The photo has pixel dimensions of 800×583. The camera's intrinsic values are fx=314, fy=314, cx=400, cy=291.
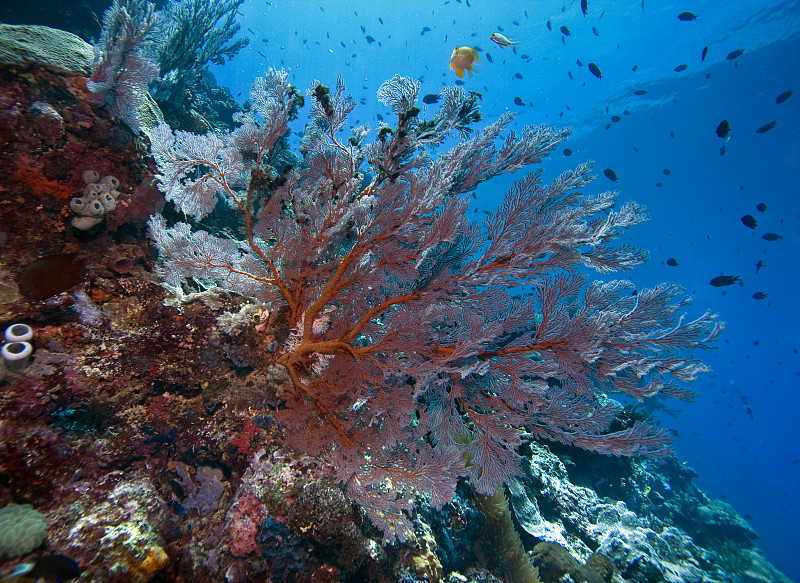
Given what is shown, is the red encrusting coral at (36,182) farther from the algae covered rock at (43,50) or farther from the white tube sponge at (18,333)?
the white tube sponge at (18,333)

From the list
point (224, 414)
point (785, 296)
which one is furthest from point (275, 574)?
point (785, 296)

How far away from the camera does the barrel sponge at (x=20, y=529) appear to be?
1854mm

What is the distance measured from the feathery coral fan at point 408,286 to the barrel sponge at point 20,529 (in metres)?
1.55

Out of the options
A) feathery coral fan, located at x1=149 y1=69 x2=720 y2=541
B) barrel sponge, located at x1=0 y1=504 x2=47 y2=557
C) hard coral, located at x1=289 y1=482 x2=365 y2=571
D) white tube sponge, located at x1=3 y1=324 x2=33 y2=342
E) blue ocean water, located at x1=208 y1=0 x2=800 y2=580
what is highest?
blue ocean water, located at x1=208 y1=0 x2=800 y2=580

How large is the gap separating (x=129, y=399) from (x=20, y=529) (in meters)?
0.91

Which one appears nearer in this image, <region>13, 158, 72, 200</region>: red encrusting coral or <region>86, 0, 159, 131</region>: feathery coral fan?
<region>13, 158, 72, 200</region>: red encrusting coral

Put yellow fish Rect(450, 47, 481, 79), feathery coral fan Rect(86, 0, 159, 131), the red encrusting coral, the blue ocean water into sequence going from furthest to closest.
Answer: the blue ocean water
yellow fish Rect(450, 47, 481, 79)
feathery coral fan Rect(86, 0, 159, 131)
the red encrusting coral

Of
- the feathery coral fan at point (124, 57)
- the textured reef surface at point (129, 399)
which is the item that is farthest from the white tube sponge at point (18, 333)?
the feathery coral fan at point (124, 57)

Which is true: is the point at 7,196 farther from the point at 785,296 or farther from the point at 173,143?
the point at 785,296

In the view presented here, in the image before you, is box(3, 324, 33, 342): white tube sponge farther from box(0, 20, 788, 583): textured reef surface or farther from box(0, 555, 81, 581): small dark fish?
box(0, 555, 81, 581): small dark fish

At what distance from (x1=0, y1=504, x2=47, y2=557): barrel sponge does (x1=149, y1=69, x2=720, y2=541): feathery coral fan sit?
5.07 feet

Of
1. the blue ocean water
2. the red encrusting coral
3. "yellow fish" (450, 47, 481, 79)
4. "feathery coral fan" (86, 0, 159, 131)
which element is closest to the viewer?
the red encrusting coral

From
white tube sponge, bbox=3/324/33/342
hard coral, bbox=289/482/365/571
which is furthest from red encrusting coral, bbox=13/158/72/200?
hard coral, bbox=289/482/365/571

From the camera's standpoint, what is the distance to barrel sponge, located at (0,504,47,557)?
185 cm
